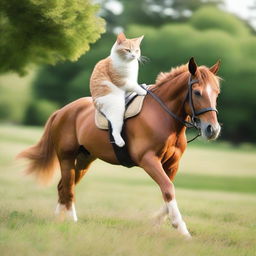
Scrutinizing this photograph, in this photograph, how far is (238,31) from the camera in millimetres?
54969

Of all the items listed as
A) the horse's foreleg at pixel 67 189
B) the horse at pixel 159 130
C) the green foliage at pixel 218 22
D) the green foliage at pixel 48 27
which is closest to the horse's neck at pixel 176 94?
the horse at pixel 159 130

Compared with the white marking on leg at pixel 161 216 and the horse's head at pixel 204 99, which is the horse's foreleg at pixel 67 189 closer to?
the white marking on leg at pixel 161 216

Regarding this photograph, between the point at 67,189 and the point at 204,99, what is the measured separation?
109 inches

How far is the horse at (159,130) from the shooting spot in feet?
21.7

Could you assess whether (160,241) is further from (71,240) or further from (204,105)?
(204,105)

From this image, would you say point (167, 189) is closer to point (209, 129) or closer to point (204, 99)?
point (209, 129)

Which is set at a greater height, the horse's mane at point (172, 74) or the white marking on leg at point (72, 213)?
the horse's mane at point (172, 74)

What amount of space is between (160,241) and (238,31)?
5113 centimetres

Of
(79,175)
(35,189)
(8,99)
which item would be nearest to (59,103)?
(8,99)

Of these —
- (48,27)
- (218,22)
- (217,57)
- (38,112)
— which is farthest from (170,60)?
(48,27)

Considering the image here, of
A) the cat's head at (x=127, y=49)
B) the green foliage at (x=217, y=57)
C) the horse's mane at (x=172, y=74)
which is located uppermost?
the cat's head at (x=127, y=49)

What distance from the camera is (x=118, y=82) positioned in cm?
729

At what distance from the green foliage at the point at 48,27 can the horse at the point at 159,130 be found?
1475 mm

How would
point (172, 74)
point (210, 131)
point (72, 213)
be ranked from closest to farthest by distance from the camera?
point (210, 131) → point (172, 74) → point (72, 213)
